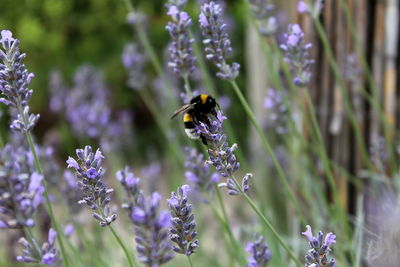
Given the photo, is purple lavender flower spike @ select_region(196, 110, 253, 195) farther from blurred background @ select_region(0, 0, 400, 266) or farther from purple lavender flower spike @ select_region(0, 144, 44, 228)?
blurred background @ select_region(0, 0, 400, 266)

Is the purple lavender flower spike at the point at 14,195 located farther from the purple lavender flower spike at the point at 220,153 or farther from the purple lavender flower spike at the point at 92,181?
the purple lavender flower spike at the point at 220,153

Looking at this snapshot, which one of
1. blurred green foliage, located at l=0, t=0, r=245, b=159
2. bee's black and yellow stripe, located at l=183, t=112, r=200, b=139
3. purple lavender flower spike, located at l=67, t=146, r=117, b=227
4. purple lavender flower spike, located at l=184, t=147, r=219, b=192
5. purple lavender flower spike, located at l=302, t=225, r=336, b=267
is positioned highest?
blurred green foliage, located at l=0, t=0, r=245, b=159

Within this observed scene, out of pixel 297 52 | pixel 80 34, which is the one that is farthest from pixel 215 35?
pixel 80 34

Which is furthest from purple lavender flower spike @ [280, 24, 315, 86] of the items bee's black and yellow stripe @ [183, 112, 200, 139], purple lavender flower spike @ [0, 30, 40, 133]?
purple lavender flower spike @ [0, 30, 40, 133]

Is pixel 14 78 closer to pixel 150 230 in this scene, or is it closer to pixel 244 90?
pixel 150 230

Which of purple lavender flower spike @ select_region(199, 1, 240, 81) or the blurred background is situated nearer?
purple lavender flower spike @ select_region(199, 1, 240, 81)

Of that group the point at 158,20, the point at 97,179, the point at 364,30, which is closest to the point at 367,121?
the point at 364,30
